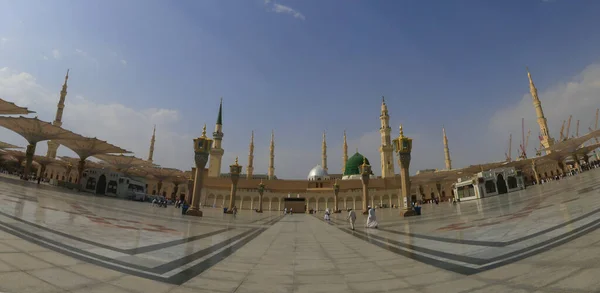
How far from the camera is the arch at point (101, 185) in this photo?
40.5 m

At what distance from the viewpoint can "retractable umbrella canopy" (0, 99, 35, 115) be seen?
2920 centimetres

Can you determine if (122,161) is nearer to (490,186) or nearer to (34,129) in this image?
(34,129)

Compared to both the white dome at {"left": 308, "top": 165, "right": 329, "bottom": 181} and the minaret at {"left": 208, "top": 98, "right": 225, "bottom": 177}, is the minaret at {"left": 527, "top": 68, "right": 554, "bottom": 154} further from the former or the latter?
the minaret at {"left": 208, "top": 98, "right": 225, "bottom": 177}

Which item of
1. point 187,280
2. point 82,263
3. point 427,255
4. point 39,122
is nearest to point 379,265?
point 427,255

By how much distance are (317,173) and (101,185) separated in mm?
51865

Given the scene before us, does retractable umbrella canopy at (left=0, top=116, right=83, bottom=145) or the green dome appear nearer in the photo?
retractable umbrella canopy at (left=0, top=116, right=83, bottom=145)

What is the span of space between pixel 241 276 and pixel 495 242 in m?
5.05

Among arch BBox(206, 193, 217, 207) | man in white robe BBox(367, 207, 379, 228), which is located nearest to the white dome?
arch BBox(206, 193, 217, 207)

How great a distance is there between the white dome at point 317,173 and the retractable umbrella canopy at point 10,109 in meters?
58.9

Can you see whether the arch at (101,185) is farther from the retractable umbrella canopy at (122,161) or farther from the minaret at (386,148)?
the minaret at (386,148)

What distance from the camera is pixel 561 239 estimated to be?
447cm

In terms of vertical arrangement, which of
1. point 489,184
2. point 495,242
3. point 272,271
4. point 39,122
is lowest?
point 272,271

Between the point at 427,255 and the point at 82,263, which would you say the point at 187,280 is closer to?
the point at 82,263

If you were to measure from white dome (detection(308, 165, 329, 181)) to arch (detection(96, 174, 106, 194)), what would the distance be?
160ft
